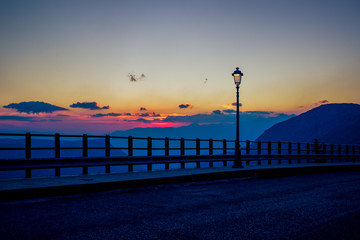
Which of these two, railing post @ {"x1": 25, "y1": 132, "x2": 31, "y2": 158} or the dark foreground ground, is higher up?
railing post @ {"x1": 25, "y1": 132, "x2": 31, "y2": 158}

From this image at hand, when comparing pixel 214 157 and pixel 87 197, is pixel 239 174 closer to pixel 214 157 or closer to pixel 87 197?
pixel 214 157

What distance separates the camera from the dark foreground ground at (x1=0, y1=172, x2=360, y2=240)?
5285 millimetres

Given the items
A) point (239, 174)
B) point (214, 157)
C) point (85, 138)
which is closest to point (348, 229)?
point (239, 174)

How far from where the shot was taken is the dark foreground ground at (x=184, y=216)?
529cm

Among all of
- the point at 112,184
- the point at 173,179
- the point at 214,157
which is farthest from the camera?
the point at 214,157

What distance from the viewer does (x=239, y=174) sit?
1523 centimetres

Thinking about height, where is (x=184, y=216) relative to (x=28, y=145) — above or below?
below

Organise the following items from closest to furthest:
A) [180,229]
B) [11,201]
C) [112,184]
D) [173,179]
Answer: [180,229] < [11,201] < [112,184] < [173,179]

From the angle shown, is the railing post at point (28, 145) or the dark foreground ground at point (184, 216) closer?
the dark foreground ground at point (184, 216)

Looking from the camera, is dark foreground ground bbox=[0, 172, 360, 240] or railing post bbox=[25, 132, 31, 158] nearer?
dark foreground ground bbox=[0, 172, 360, 240]

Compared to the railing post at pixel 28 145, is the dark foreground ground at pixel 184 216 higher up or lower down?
lower down

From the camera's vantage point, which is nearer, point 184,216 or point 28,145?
point 184,216

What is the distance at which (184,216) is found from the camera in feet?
21.8

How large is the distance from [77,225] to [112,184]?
14.7 ft
